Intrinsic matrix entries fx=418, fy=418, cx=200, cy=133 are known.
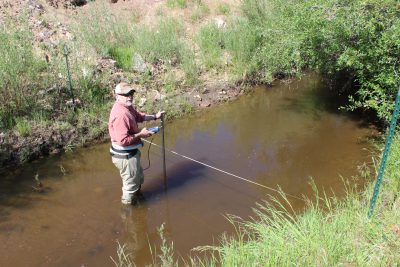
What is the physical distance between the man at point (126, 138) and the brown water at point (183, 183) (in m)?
0.41

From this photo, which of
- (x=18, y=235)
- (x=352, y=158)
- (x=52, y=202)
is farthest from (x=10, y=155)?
(x=352, y=158)

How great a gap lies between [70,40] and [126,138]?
19.0 feet

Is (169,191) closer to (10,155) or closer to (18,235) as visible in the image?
(18,235)

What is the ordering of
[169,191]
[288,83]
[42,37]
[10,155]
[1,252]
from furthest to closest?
[288,83], [42,37], [10,155], [169,191], [1,252]

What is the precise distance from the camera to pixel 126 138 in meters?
5.57

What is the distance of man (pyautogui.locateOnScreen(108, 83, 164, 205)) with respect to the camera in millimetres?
5551

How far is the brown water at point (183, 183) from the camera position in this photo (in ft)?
18.3

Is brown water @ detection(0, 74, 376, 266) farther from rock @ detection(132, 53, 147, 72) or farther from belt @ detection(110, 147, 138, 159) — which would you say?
rock @ detection(132, 53, 147, 72)

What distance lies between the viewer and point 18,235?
561cm

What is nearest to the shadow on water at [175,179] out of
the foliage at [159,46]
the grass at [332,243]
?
the grass at [332,243]

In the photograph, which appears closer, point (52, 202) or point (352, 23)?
point (52, 202)

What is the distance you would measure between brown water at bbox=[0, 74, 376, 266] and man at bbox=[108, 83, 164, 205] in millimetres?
408

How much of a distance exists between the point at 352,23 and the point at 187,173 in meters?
3.73

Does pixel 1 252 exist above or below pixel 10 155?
below
